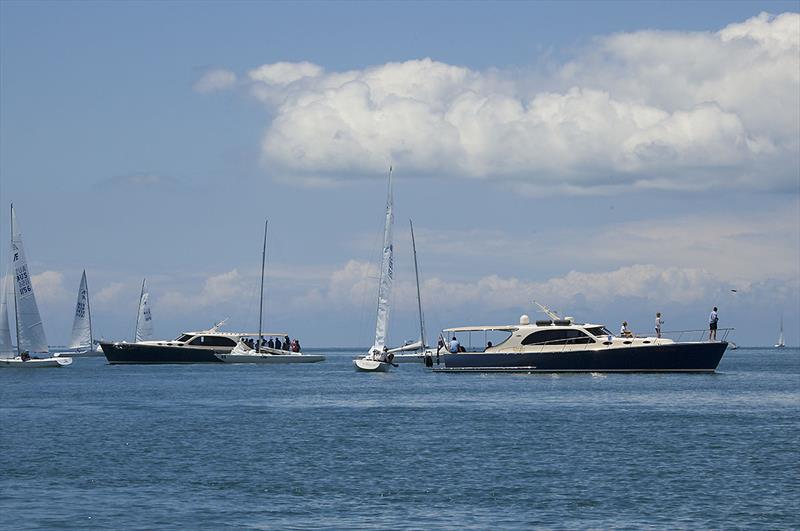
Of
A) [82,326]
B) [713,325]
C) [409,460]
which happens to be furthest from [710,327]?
[82,326]

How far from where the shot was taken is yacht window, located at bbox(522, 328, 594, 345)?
76562mm

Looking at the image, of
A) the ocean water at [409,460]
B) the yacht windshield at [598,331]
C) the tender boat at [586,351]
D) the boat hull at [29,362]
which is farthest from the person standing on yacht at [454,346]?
the boat hull at [29,362]

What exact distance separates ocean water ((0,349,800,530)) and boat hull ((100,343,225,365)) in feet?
166

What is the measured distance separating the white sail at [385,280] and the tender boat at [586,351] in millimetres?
13478

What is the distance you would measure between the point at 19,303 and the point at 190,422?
5283 cm

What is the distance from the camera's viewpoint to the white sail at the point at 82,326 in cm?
14688

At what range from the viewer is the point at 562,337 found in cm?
7688

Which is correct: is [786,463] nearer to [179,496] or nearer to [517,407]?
[179,496]

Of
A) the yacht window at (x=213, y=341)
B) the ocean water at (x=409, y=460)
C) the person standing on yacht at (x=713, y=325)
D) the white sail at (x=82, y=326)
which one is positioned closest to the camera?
the ocean water at (x=409, y=460)

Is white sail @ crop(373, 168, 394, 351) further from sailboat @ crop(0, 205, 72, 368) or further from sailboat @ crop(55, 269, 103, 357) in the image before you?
sailboat @ crop(55, 269, 103, 357)

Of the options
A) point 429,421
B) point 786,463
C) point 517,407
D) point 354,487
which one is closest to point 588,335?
point 517,407

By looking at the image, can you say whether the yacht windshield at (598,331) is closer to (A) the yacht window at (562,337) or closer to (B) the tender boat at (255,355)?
(A) the yacht window at (562,337)

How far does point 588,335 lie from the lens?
76.1 meters

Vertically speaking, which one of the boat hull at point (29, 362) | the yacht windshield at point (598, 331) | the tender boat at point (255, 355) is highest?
the yacht windshield at point (598, 331)
